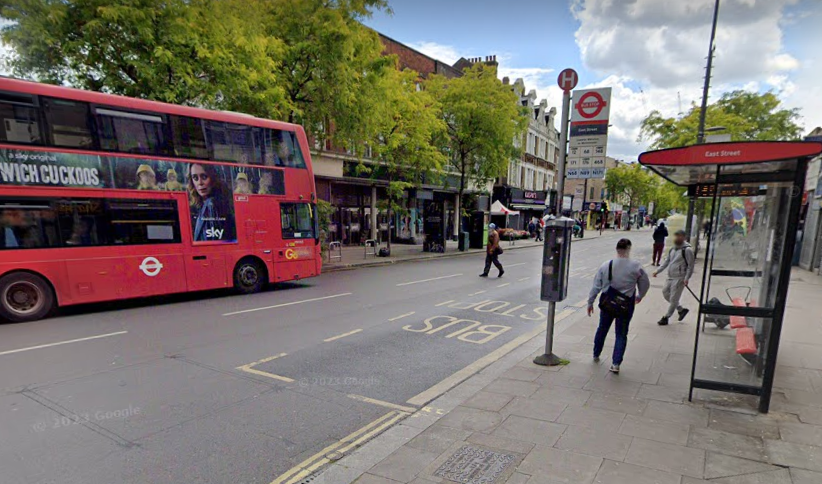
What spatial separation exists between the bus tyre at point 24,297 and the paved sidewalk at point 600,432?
26.2ft

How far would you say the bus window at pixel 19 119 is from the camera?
7.31 metres

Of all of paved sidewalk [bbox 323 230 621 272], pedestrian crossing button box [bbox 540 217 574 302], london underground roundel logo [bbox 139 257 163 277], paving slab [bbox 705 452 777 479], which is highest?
pedestrian crossing button box [bbox 540 217 574 302]

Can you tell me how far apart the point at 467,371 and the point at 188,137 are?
818 cm

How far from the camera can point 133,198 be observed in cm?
878

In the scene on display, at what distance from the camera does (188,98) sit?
1104 cm

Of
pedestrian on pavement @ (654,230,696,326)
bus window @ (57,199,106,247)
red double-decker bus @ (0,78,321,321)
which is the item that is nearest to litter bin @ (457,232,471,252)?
red double-decker bus @ (0,78,321,321)

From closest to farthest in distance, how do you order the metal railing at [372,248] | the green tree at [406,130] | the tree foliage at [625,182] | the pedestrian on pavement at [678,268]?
the pedestrian on pavement at [678,268] → the green tree at [406,130] → the metal railing at [372,248] → the tree foliage at [625,182]

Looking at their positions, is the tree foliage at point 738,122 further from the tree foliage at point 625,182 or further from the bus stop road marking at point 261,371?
the tree foliage at point 625,182

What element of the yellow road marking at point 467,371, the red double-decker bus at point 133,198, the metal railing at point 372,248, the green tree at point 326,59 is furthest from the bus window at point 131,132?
the metal railing at point 372,248

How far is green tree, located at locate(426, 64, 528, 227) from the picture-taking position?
2105cm

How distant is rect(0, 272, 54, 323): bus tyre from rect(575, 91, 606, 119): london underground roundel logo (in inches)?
398

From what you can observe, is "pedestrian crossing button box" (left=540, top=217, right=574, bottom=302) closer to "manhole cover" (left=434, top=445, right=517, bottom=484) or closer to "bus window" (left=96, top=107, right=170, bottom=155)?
"manhole cover" (left=434, top=445, right=517, bottom=484)

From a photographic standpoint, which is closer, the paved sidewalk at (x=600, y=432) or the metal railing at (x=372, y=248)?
the paved sidewalk at (x=600, y=432)

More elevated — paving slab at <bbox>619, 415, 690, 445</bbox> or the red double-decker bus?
the red double-decker bus
